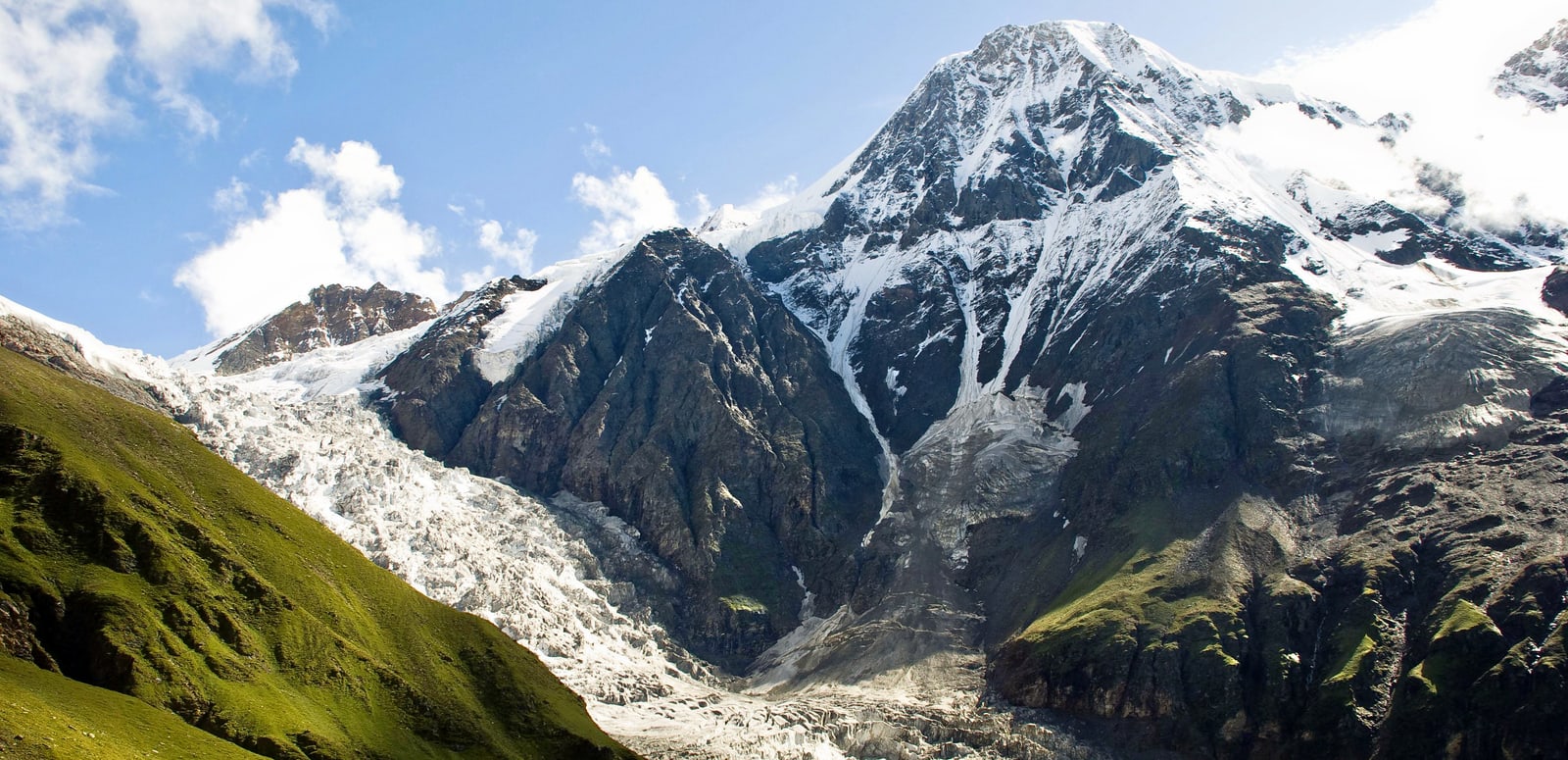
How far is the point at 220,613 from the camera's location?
11844 centimetres

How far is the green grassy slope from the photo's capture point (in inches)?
4097

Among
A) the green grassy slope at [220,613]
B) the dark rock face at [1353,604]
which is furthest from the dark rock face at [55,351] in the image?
the dark rock face at [1353,604]

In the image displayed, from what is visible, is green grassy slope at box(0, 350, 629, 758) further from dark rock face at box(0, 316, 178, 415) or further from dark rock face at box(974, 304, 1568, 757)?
dark rock face at box(974, 304, 1568, 757)

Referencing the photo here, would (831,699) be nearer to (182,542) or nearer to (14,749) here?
(182,542)

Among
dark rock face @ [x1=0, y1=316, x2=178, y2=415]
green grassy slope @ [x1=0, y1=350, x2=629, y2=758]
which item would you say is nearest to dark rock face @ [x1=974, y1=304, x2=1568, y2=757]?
green grassy slope @ [x1=0, y1=350, x2=629, y2=758]

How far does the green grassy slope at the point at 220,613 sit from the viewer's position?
341ft

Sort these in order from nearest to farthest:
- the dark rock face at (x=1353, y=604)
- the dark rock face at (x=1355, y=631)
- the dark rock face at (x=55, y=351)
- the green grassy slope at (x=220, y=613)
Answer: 1. the green grassy slope at (x=220, y=613)
2. the dark rock face at (x=1355, y=631)
3. the dark rock face at (x=1353, y=604)
4. the dark rock face at (x=55, y=351)

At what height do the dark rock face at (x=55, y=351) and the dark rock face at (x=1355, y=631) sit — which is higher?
the dark rock face at (x=55, y=351)

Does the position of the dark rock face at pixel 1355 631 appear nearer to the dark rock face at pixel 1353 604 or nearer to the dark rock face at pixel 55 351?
the dark rock face at pixel 1353 604

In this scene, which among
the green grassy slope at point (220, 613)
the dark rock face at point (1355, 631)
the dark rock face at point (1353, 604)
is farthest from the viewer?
the dark rock face at point (1353, 604)

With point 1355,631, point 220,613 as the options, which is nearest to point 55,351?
point 220,613

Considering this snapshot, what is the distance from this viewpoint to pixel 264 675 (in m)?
115

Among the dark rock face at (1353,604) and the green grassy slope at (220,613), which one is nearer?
the green grassy slope at (220,613)

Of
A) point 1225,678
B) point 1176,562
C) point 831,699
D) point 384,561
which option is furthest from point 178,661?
point 1176,562
